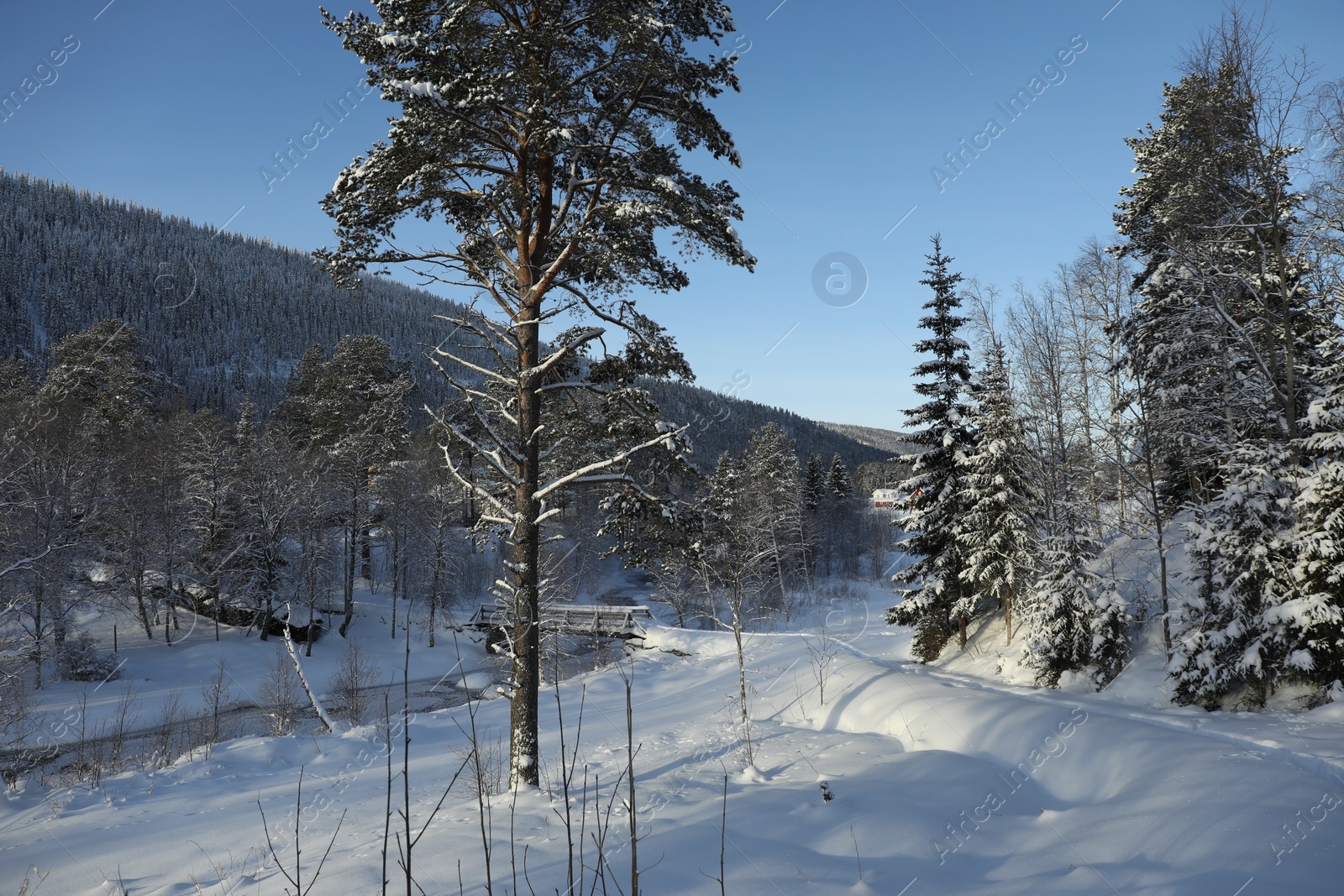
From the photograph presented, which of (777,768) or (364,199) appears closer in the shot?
(364,199)

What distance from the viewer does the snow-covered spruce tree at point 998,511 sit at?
708 inches

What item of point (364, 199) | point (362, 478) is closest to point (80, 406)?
point (362, 478)

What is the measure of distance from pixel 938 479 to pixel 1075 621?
19.1 ft

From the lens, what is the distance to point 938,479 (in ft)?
65.9

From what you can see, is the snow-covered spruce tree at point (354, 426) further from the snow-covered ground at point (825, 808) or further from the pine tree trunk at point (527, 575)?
the pine tree trunk at point (527, 575)

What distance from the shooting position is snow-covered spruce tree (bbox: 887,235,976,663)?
63.7 feet

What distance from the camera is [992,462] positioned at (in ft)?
60.2

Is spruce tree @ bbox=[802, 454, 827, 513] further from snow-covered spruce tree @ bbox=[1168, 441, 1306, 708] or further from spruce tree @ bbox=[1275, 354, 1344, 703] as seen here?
spruce tree @ bbox=[1275, 354, 1344, 703]

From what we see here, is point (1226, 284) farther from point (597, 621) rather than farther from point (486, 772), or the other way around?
point (597, 621)

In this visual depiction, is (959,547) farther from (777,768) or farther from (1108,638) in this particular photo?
(777,768)

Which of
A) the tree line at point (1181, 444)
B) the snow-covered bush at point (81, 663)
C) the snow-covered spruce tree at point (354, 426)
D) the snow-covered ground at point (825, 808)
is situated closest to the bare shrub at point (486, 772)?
the snow-covered ground at point (825, 808)

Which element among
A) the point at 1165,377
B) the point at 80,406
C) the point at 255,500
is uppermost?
the point at 80,406

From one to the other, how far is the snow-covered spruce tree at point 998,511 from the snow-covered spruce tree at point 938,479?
417 millimetres

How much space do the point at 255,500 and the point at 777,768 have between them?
1130 inches
